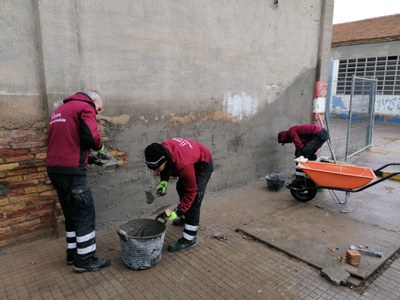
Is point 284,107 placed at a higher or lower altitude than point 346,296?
higher

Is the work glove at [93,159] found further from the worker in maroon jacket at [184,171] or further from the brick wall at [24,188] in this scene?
the worker in maroon jacket at [184,171]

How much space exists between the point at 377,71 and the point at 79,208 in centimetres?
Result: 1989

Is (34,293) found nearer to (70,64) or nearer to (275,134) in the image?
(70,64)

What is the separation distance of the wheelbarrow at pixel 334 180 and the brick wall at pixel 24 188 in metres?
3.78

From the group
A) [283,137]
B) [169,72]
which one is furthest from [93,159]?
[283,137]

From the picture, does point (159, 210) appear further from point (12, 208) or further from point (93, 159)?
point (12, 208)

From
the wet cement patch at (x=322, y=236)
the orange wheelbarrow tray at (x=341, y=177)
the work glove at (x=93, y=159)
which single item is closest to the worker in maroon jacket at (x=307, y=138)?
the orange wheelbarrow tray at (x=341, y=177)

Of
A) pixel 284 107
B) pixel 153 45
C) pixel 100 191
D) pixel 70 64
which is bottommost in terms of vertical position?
pixel 100 191

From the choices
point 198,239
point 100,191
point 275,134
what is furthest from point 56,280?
point 275,134

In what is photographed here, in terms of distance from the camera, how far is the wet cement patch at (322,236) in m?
3.72

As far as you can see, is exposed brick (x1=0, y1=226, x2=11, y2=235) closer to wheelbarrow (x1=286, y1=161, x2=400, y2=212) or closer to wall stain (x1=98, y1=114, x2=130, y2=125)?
wall stain (x1=98, y1=114, x2=130, y2=125)

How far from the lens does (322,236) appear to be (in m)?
4.33

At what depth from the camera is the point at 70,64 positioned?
3.86 m

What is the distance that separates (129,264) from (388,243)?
3.27m
